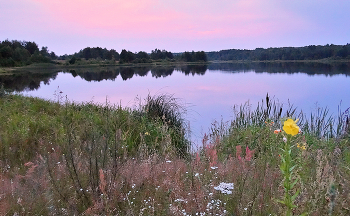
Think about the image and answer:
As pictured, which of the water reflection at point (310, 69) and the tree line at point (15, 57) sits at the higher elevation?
the tree line at point (15, 57)

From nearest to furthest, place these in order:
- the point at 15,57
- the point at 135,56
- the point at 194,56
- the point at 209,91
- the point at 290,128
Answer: the point at 290,128, the point at 209,91, the point at 15,57, the point at 135,56, the point at 194,56

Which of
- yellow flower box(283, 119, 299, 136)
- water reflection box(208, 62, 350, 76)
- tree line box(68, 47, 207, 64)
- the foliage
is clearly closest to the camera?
yellow flower box(283, 119, 299, 136)

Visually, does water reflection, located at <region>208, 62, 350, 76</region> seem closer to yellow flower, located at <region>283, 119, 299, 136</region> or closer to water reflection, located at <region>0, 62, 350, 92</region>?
water reflection, located at <region>0, 62, 350, 92</region>

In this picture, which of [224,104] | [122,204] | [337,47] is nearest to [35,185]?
[122,204]

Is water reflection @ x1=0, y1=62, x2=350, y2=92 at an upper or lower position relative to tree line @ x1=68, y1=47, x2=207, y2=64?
lower

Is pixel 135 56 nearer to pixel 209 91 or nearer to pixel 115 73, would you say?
pixel 115 73

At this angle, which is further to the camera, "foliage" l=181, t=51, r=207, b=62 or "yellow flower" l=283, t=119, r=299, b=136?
"foliage" l=181, t=51, r=207, b=62

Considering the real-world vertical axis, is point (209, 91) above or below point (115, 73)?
below

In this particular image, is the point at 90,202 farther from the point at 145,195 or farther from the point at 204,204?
the point at 204,204

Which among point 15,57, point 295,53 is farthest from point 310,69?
point 15,57

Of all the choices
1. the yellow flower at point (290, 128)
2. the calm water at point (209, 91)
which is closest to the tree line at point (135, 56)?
the calm water at point (209, 91)

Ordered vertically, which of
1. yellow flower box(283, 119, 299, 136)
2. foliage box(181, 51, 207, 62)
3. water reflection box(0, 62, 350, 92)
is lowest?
water reflection box(0, 62, 350, 92)

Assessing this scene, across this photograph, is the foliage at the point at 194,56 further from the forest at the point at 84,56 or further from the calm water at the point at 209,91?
the calm water at the point at 209,91

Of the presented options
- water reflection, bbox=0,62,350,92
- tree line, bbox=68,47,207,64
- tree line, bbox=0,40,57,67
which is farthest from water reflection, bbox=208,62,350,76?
tree line, bbox=0,40,57,67
